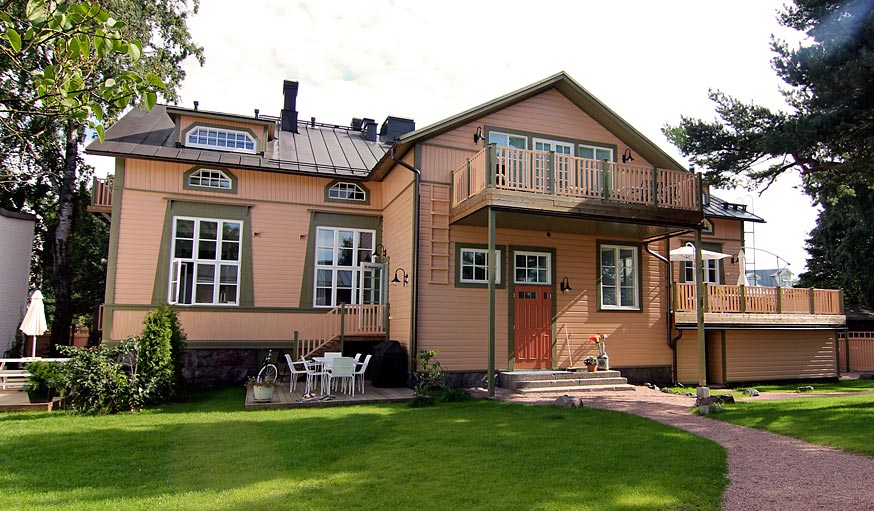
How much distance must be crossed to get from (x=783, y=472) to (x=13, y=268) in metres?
19.8

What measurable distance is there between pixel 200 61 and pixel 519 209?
14060 millimetres

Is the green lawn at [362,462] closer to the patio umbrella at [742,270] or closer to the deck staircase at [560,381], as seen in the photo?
the deck staircase at [560,381]

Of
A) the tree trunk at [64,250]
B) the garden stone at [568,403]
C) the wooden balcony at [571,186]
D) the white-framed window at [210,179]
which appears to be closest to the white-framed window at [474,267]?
the wooden balcony at [571,186]

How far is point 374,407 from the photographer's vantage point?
34.2ft

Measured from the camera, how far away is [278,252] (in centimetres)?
1517

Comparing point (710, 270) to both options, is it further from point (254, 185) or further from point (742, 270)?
point (254, 185)

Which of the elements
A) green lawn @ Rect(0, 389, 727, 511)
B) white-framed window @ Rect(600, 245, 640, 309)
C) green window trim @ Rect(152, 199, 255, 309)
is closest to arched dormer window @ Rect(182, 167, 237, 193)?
green window trim @ Rect(152, 199, 255, 309)

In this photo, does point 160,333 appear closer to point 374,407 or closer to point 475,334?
point 374,407

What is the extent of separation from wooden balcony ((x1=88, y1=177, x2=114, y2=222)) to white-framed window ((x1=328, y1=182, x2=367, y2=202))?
5506 millimetres

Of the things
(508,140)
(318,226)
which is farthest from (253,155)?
(508,140)

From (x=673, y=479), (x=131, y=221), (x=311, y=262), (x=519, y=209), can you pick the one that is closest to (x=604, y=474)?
(x=673, y=479)

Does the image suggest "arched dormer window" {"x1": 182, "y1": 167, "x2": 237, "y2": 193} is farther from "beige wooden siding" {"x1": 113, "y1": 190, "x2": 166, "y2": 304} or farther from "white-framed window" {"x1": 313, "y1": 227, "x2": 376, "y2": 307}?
"white-framed window" {"x1": 313, "y1": 227, "x2": 376, "y2": 307}

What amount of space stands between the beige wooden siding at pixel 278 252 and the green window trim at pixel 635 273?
734cm

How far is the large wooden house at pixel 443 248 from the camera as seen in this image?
13.1 metres
